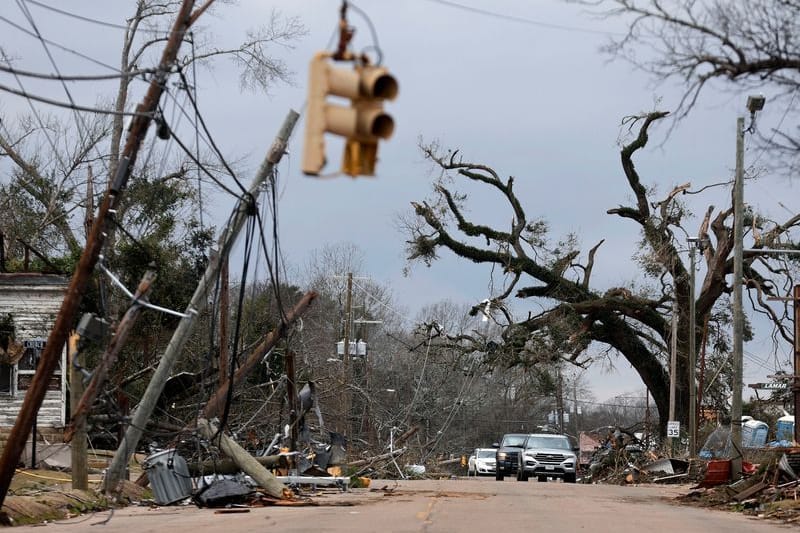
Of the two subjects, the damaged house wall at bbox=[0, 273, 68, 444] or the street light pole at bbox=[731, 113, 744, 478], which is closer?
the street light pole at bbox=[731, 113, 744, 478]

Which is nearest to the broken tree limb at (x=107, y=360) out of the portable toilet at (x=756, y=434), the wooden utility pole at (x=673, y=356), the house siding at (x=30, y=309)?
the house siding at (x=30, y=309)

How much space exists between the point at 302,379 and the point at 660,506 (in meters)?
22.0

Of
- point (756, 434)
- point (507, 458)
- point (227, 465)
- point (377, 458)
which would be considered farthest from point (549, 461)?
point (227, 465)

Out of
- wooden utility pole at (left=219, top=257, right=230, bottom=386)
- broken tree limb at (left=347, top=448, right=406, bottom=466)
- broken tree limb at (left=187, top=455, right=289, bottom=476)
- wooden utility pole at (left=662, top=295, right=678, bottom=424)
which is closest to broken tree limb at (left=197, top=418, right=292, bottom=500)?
broken tree limb at (left=187, top=455, right=289, bottom=476)

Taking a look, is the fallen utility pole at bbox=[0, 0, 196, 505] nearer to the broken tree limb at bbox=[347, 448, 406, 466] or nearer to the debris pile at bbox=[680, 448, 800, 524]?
the debris pile at bbox=[680, 448, 800, 524]

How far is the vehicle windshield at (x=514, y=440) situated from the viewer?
4556cm

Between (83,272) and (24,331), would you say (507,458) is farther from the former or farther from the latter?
(83,272)

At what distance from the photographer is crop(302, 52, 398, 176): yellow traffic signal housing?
7.79 m

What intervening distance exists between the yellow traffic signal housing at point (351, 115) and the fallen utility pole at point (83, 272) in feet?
26.4

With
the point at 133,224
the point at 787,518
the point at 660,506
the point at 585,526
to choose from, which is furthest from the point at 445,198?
the point at 585,526

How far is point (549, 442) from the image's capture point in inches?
1646

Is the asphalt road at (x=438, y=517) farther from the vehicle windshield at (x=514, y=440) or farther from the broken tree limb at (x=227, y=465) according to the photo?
the vehicle windshield at (x=514, y=440)

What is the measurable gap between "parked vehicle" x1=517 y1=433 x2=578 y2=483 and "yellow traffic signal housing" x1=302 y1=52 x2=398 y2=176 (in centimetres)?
3373

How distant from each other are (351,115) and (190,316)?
1319 cm
